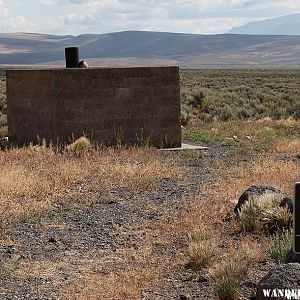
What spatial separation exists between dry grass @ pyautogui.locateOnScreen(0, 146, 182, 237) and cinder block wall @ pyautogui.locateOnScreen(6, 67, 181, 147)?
115 cm

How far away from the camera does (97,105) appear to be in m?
16.2

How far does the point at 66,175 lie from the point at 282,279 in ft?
23.9

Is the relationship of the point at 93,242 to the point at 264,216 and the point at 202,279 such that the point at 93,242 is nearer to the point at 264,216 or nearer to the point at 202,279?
the point at 202,279

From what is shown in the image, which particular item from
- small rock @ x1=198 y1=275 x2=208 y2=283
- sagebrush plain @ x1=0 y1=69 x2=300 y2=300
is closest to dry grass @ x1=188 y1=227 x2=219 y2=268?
sagebrush plain @ x1=0 y1=69 x2=300 y2=300

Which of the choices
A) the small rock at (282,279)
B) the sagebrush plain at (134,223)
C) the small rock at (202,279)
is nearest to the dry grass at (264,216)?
the sagebrush plain at (134,223)

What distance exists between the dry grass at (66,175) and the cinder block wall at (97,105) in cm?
115

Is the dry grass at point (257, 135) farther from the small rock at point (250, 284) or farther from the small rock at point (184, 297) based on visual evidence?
the small rock at point (184, 297)

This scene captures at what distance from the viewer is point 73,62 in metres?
18.3

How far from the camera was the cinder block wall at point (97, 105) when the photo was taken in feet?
52.2

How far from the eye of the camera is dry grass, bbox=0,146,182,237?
9.93 m

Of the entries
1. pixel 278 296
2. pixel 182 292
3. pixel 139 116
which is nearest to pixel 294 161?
pixel 139 116

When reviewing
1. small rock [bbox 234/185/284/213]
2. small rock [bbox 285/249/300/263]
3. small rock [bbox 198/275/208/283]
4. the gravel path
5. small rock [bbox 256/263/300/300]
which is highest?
small rock [bbox 256/263/300/300]

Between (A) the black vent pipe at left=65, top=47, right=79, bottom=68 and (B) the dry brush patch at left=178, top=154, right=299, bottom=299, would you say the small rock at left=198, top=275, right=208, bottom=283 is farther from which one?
(A) the black vent pipe at left=65, top=47, right=79, bottom=68

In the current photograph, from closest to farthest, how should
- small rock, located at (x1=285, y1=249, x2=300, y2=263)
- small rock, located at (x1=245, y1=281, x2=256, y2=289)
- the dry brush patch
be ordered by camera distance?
small rock, located at (x1=285, y1=249, x2=300, y2=263) < small rock, located at (x1=245, y1=281, x2=256, y2=289) < the dry brush patch
